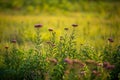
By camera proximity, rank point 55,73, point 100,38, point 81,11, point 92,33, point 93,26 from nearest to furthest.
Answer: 1. point 55,73
2. point 100,38
3. point 92,33
4. point 93,26
5. point 81,11

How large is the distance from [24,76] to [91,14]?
Result: 35.1 ft

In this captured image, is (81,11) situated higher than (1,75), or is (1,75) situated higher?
(81,11)

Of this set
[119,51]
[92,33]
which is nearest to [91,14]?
[92,33]

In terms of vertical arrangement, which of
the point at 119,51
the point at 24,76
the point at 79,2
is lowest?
the point at 24,76

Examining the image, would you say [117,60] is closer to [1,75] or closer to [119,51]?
[119,51]

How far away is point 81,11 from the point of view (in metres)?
17.5

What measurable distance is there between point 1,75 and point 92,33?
6.12 meters

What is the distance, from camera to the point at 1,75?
603 cm

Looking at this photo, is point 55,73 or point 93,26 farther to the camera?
A: point 93,26

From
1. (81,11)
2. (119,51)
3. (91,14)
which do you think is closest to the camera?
(119,51)

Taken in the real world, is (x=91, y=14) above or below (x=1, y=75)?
above

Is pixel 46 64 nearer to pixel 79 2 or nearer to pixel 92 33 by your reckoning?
pixel 92 33

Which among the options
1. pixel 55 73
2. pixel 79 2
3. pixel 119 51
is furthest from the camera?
pixel 79 2

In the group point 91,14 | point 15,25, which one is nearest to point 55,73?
point 15,25
